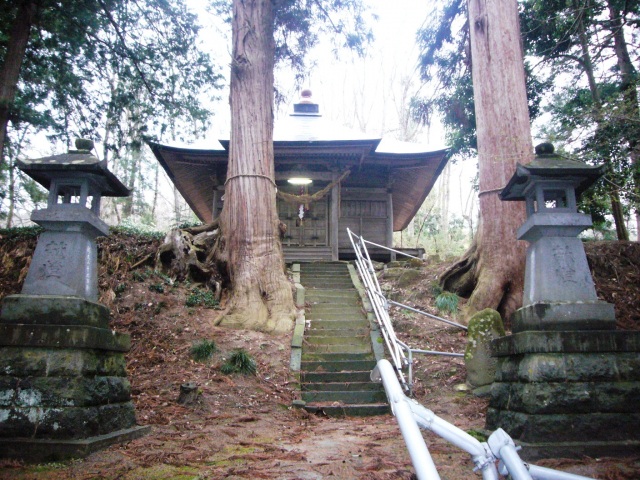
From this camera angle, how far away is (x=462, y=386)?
5.62 m

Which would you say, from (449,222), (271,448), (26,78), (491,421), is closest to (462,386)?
(491,421)

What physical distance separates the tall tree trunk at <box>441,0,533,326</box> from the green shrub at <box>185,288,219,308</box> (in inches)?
172

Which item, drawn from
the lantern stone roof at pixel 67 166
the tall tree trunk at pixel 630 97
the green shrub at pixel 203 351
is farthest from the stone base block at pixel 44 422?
the tall tree trunk at pixel 630 97

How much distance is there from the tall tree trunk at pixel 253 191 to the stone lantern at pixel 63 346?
3.43 meters

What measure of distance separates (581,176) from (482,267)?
370 cm

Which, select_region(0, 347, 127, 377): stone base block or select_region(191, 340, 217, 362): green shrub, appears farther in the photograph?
select_region(191, 340, 217, 362): green shrub

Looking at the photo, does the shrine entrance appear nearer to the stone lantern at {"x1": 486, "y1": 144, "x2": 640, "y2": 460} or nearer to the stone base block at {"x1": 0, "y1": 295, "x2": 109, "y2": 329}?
the stone lantern at {"x1": 486, "y1": 144, "x2": 640, "y2": 460}

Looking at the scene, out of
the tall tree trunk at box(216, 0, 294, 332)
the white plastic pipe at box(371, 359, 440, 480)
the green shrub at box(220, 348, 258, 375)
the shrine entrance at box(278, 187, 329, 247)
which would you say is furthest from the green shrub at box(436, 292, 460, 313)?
the white plastic pipe at box(371, 359, 440, 480)

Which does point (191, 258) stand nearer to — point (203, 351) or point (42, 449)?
point (203, 351)

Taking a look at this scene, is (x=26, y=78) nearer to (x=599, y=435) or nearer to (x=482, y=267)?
(x=482, y=267)

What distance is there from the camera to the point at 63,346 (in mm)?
3186

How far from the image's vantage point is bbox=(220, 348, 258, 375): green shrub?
19.3 ft

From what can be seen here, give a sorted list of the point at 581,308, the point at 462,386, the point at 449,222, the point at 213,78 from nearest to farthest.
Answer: the point at 581,308 → the point at 462,386 → the point at 213,78 → the point at 449,222

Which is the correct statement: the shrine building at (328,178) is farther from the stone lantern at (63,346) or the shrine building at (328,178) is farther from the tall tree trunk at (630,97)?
the stone lantern at (63,346)
